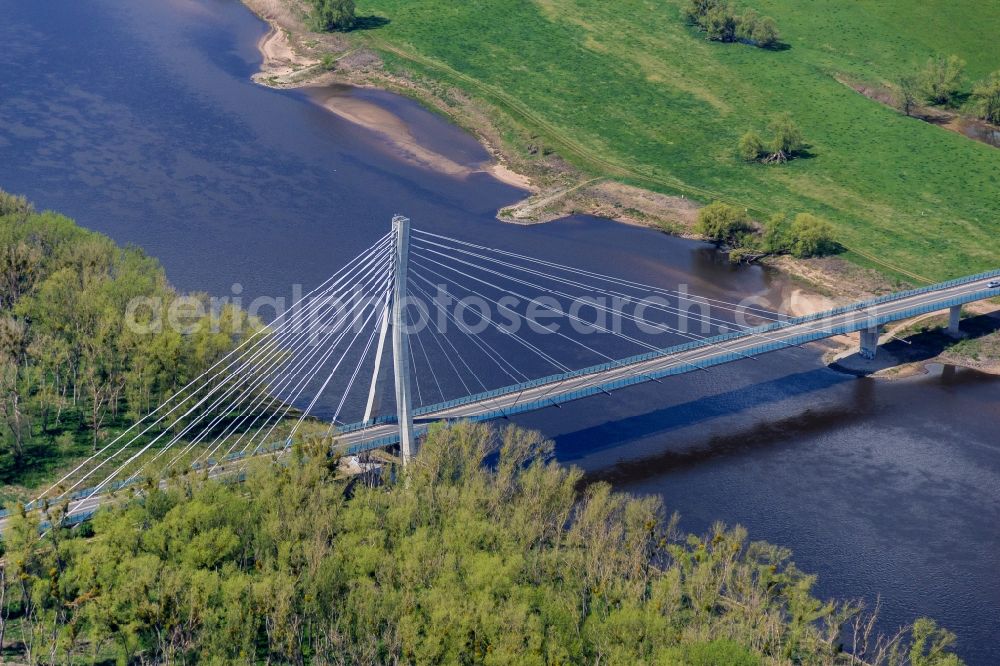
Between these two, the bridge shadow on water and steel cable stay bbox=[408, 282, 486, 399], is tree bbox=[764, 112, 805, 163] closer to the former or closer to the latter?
the bridge shadow on water

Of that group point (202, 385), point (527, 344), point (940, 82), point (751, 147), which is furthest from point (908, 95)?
point (202, 385)

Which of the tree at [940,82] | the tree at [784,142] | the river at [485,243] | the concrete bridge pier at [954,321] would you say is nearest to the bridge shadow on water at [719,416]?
the river at [485,243]

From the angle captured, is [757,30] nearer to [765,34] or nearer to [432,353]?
[765,34]

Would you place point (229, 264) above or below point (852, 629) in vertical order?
above

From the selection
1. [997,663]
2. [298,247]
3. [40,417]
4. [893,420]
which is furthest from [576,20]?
[997,663]

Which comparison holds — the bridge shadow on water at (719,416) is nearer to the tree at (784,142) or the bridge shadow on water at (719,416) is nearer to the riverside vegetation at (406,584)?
the riverside vegetation at (406,584)

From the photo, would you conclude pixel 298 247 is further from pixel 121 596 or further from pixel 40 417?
pixel 121 596

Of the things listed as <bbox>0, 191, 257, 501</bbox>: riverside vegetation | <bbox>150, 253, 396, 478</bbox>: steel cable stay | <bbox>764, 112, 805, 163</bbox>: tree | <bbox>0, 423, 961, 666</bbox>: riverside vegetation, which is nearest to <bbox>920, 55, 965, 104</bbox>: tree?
<bbox>764, 112, 805, 163</bbox>: tree
